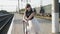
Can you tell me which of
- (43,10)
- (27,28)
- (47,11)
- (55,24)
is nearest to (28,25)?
(27,28)

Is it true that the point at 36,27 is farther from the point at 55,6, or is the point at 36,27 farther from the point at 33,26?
the point at 55,6

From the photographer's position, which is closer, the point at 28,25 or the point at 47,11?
the point at 28,25

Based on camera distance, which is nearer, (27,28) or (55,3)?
(27,28)

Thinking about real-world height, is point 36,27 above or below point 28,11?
below

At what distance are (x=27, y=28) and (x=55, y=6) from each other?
4.94m

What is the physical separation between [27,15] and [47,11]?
28.1 meters

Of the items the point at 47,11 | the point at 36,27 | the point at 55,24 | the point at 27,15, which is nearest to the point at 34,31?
the point at 36,27

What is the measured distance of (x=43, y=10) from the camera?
127 ft

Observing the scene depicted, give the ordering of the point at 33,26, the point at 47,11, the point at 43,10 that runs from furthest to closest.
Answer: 1. the point at 43,10
2. the point at 47,11
3. the point at 33,26

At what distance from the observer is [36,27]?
814 centimetres

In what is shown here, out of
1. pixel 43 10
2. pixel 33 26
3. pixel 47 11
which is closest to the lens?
pixel 33 26

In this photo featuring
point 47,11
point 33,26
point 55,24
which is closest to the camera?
point 33,26

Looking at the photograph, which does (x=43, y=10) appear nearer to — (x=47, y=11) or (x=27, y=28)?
(x=47, y=11)

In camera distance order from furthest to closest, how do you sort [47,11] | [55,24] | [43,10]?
[43,10] → [47,11] → [55,24]
